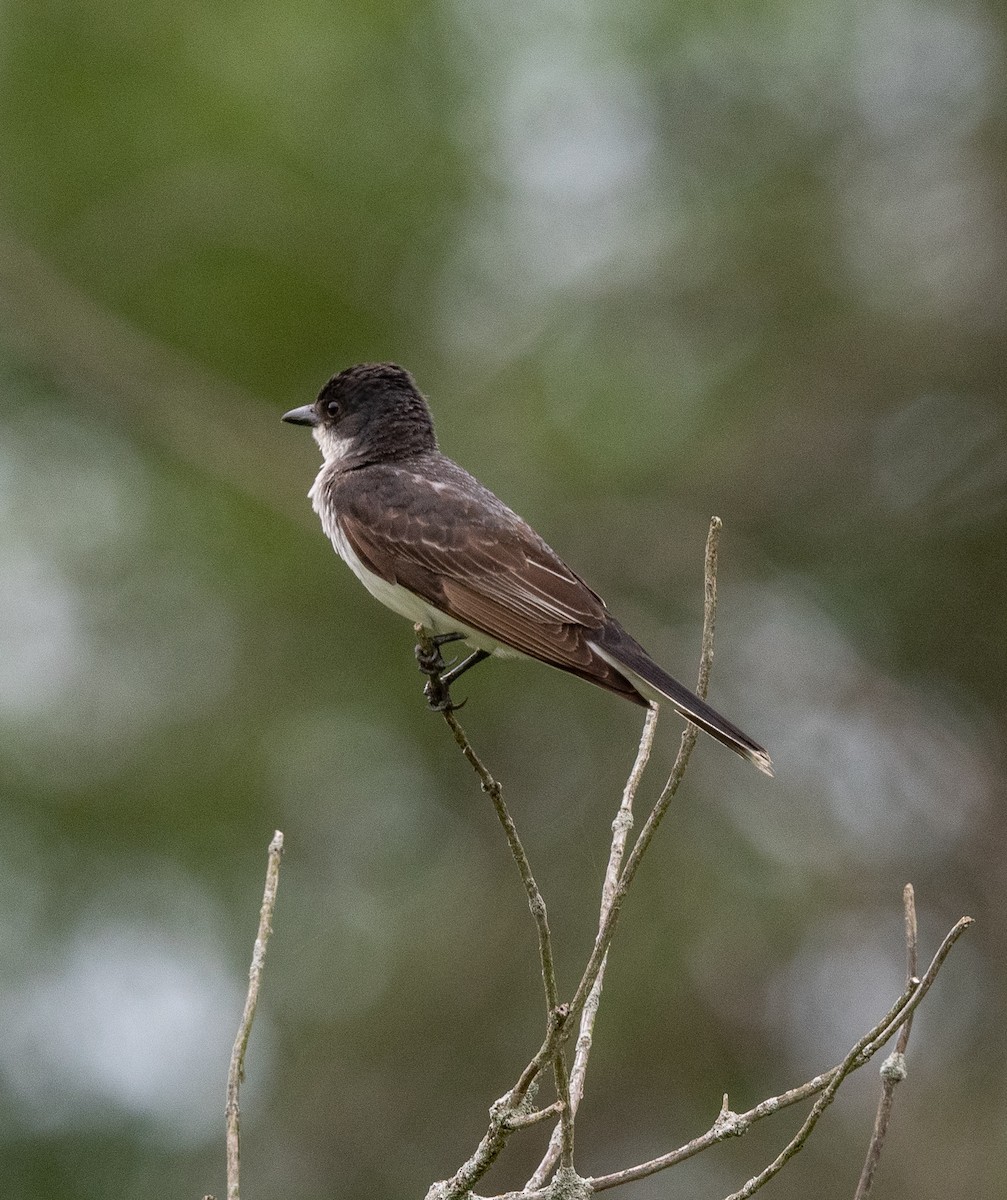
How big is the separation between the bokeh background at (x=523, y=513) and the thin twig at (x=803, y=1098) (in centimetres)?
633

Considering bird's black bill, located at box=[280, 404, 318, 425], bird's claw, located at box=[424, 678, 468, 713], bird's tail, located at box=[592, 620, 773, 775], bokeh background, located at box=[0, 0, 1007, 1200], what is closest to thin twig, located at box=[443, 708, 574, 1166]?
bird's tail, located at box=[592, 620, 773, 775]

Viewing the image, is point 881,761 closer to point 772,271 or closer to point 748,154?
point 772,271

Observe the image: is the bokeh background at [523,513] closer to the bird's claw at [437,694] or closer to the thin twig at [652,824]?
the bird's claw at [437,694]

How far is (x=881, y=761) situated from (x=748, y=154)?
4.47 metres

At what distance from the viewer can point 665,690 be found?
4684mm

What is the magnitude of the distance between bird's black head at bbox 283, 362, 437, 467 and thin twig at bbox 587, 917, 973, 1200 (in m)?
3.31

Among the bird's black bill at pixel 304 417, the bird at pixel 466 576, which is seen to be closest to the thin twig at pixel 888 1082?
the bird at pixel 466 576

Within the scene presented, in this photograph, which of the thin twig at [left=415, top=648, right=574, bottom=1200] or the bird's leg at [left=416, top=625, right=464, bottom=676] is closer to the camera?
the thin twig at [left=415, top=648, right=574, bottom=1200]

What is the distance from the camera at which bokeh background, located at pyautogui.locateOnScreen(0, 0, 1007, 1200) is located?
10.5 m

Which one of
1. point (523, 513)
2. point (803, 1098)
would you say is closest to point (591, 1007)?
point (803, 1098)

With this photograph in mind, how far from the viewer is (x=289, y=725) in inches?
526

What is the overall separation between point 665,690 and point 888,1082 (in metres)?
1.59

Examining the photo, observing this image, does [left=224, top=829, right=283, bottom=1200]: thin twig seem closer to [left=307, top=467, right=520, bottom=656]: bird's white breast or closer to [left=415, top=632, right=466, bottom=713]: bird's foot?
[left=415, top=632, right=466, bottom=713]: bird's foot

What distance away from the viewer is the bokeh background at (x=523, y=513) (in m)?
10.5
